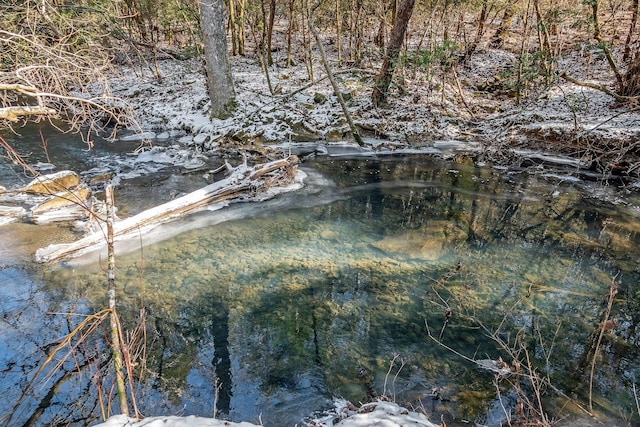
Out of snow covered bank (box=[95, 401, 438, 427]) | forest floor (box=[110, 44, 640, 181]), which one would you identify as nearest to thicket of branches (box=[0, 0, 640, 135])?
forest floor (box=[110, 44, 640, 181])

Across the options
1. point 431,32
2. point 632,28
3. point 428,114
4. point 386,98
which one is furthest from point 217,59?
point 632,28

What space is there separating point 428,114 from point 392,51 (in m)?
2.40

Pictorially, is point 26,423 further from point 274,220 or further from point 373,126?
point 373,126

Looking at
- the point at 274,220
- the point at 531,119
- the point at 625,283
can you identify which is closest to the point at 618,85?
the point at 531,119

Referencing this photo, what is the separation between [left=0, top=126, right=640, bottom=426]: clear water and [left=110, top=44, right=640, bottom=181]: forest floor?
290cm

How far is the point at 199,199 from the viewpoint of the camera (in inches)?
306

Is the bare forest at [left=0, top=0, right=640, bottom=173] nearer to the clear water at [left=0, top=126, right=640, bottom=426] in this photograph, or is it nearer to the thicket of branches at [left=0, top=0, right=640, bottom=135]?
the thicket of branches at [left=0, top=0, right=640, bottom=135]

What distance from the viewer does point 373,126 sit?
1251cm

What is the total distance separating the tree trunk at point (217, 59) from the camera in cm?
1096

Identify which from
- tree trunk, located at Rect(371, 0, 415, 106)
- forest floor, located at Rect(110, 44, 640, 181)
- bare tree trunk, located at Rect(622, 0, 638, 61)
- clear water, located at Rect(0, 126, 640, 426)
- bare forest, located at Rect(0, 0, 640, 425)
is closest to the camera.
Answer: clear water, located at Rect(0, 126, 640, 426)

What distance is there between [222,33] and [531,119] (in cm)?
935

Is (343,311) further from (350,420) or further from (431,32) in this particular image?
(431,32)

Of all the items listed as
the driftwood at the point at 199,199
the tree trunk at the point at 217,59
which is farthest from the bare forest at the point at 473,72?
the driftwood at the point at 199,199

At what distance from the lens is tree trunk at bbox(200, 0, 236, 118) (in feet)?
36.0
